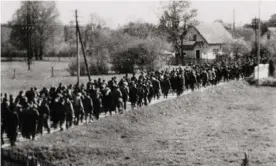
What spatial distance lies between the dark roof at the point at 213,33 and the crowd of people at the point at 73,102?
39.4 m

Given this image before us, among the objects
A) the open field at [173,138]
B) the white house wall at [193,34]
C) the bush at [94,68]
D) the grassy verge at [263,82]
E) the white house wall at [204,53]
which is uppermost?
the white house wall at [193,34]

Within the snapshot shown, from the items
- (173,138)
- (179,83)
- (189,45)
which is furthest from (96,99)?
(189,45)

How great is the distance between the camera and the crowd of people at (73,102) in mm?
14781

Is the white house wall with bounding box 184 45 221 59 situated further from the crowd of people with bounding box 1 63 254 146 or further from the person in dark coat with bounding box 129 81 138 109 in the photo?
the person in dark coat with bounding box 129 81 138 109

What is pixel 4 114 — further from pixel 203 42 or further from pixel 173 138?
pixel 203 42

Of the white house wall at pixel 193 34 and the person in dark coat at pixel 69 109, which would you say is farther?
the white house wall at pixel 193 34

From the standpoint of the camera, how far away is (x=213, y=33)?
66.9 m

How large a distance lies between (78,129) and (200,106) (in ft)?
35.9

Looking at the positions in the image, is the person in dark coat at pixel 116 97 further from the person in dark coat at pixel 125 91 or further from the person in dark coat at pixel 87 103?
the person in dark coat at pixel 87 103

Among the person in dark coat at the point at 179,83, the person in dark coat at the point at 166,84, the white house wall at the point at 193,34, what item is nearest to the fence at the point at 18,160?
the person in dark coat at the point at 166,84

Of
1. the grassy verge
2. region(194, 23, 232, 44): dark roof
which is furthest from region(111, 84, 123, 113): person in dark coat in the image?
region(194, 23, 232, 44): dark roof

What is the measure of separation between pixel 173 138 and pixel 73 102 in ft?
15.9

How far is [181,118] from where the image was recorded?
75.8 feet

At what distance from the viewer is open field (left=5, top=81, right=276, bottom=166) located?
51.2 feet
